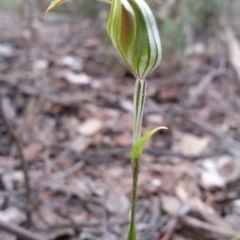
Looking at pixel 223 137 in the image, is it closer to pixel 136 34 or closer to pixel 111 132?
pixel 111 132

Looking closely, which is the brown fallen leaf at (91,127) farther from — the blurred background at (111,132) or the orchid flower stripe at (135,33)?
the orchid flower stripe at (135,33)

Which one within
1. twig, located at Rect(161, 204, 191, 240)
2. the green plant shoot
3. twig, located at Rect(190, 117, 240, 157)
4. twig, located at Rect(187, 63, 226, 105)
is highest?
the green plant shoot

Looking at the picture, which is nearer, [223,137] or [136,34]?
[136,34]

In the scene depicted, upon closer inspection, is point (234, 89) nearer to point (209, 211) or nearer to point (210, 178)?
point (210, 178)

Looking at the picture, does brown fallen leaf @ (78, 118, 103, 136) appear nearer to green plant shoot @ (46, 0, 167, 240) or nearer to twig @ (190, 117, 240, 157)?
twig @ (190, 117, 240, 157)

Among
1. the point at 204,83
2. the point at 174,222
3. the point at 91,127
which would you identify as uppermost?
the point at 204,83

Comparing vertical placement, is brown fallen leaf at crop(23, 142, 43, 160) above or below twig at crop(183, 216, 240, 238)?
above

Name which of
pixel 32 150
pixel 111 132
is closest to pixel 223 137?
pixel 111 132

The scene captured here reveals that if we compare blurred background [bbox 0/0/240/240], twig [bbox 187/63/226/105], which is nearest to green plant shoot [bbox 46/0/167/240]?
Answer: blurred background [bbox 0/0/240/240]

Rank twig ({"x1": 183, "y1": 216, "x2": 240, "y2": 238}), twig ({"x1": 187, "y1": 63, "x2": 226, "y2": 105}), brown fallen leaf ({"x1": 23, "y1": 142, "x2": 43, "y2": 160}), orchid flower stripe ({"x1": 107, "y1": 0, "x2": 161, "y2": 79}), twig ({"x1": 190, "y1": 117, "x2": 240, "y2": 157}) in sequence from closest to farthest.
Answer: orchid flower stripe ({"x1": 107, "y1": 0, "x2": 161, "y2": 79}), twig ({"x1": 183, "y1": 216, "x2": 240, "y2": 238}), brown fallen leaf ({"x1": 23, "y1": 142, "x2": 43, "y2": 160}), twig ({"x1": 190, "y1": 117, "x2": 240, "y2": 157}), twig ({"x1": 187, "y1": 63, "x2": 226, "y2": 105})

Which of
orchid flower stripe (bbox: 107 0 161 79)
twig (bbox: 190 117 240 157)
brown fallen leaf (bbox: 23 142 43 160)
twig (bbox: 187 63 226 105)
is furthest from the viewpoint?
twig (bbox: 187 63 226 105)
